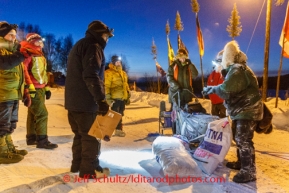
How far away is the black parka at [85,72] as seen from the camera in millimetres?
3369

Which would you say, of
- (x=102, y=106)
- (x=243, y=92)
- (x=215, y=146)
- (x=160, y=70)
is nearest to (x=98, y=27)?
(x=102, y=106)

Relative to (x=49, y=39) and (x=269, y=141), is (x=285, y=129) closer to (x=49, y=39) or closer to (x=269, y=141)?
(x=269, y=141)

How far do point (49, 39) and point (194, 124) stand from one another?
41.1 meters

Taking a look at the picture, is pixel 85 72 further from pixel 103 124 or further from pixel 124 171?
pixel 124 171

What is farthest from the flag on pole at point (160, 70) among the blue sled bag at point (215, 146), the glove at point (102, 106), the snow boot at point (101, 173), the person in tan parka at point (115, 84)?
the glove at point (102, 106)

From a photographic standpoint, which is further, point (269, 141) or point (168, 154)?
point (269, 141)

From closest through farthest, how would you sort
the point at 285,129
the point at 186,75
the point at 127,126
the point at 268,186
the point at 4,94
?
the point at 268,186
the point at 4,94
the point at 186,75
the point at 285,129
the point at 127,126

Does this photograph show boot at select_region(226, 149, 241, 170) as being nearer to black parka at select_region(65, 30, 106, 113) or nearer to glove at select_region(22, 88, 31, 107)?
black parka at select_region(65, 30, 106, 113)

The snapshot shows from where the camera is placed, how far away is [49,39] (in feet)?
138

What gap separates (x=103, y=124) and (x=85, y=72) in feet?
2.23

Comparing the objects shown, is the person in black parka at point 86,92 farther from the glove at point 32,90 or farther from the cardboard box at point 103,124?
the glove at point 32,90

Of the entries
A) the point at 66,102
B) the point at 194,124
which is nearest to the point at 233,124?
the point at 194,124

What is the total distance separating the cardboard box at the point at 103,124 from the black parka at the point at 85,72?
0.66 feet

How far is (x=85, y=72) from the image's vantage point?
337cm
